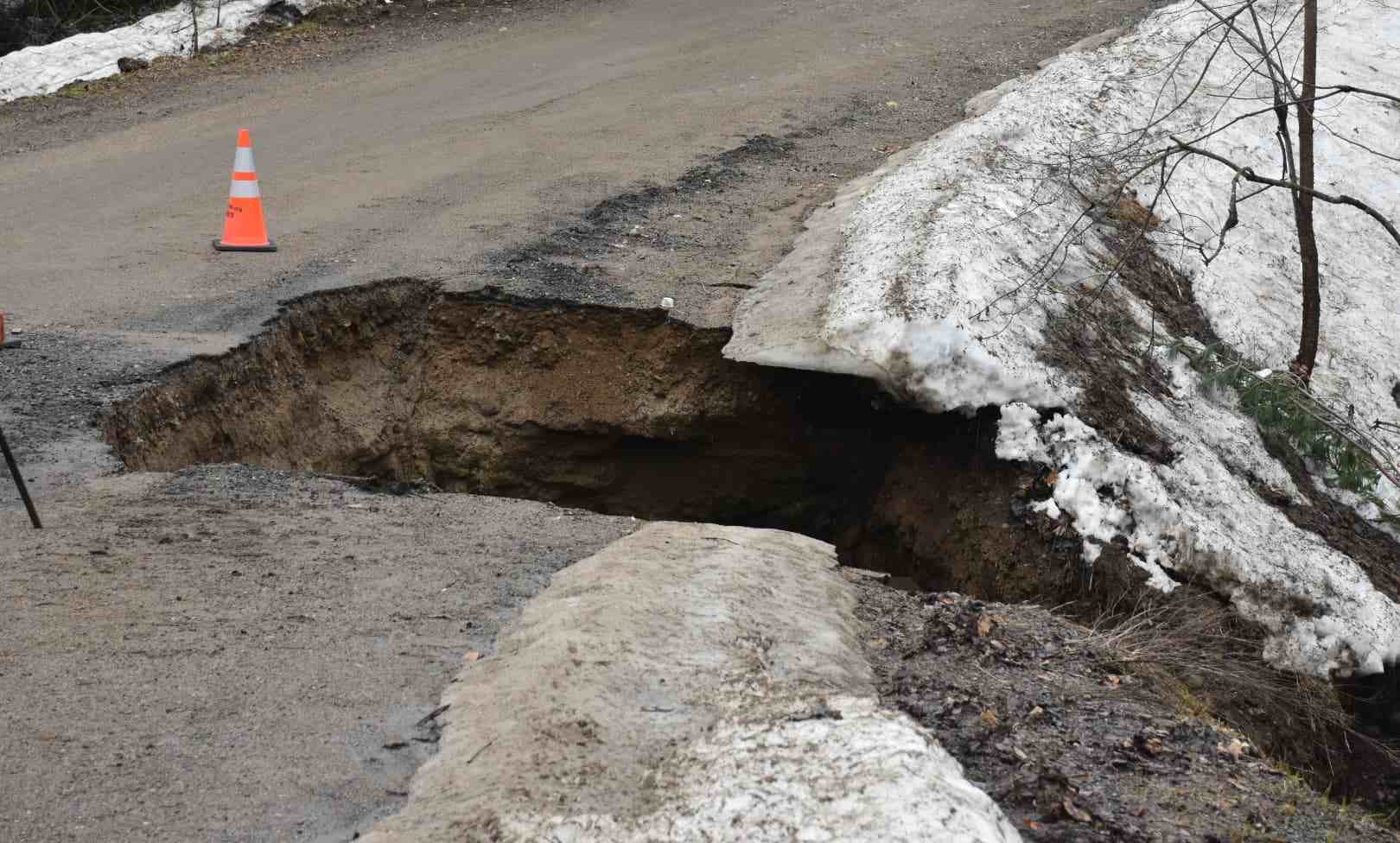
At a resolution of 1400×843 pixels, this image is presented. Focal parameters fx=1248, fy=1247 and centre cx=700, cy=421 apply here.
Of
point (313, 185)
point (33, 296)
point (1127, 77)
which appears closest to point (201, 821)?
point (33, 296)

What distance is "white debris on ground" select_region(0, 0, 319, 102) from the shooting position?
39.5 ft

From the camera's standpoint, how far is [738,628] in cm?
395

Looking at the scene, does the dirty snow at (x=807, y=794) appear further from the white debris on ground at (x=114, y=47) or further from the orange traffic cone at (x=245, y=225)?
the white debris on ground at (x=114, y=47)

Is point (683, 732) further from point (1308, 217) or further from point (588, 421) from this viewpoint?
point (1308, 217)

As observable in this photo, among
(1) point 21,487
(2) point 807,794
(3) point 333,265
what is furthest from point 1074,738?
(3) point 333,265

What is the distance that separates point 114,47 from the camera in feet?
41.6

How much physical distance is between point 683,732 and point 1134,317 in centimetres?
486

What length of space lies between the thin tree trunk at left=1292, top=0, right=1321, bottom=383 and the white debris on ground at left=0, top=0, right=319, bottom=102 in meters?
10.5

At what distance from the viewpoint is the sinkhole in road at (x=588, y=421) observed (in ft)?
21.4

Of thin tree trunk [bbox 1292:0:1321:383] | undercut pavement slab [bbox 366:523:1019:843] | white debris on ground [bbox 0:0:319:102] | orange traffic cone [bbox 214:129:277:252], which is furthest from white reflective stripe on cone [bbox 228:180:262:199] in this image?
thin tree trunk [bbox 1292:0:1321:383]

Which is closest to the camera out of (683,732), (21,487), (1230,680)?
(683,732)

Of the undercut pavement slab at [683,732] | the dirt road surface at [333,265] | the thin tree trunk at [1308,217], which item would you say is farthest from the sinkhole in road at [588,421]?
the thin tree trunk at [1308,217]

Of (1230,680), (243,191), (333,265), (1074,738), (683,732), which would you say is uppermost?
(243,191)

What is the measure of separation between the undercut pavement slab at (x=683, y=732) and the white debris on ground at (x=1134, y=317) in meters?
2.10
